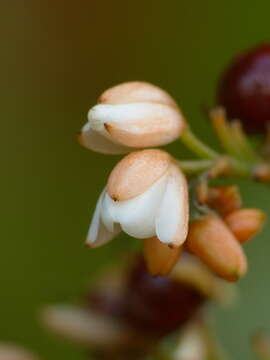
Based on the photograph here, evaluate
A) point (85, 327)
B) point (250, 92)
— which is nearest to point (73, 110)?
point (85, 327)

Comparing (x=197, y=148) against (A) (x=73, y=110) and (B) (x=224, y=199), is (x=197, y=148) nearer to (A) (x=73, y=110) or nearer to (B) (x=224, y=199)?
(B) (x=224, y=199)

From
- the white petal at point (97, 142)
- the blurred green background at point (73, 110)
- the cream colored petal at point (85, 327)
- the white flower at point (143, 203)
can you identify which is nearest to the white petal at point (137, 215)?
the white flower at point (143, 203)

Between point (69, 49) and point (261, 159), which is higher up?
point (261, 159)

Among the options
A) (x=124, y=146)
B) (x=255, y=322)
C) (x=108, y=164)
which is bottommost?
(x=255, y=322)

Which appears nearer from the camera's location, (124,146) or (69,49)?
(124,146)

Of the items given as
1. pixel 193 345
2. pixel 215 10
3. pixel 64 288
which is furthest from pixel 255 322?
pixel 215 10

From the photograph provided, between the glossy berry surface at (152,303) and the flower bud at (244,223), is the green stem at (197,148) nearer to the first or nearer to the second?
the flower bud at (244,223)

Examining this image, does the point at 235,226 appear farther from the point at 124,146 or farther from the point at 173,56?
the point at 173,56
